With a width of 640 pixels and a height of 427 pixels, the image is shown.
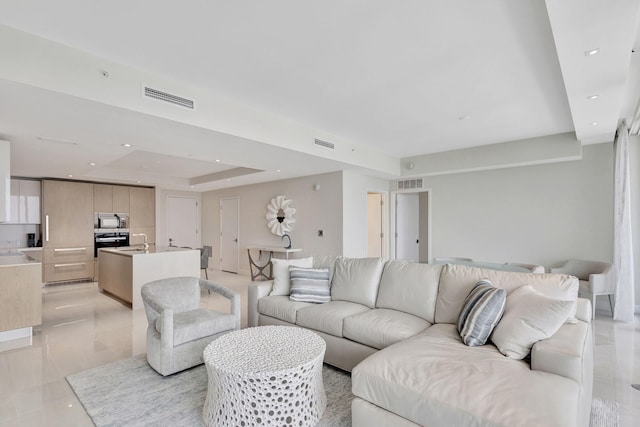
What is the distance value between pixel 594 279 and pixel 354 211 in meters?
3.69

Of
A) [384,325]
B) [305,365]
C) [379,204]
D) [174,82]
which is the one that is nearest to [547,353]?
[384,325]

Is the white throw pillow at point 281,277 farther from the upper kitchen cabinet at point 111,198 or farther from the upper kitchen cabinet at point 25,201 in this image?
the upper kitchen cabinet at point 25,201

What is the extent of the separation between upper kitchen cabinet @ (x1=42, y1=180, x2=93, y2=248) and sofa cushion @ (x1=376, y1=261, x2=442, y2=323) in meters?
7.12

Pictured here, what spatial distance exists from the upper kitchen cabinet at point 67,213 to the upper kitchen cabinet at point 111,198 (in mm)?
122

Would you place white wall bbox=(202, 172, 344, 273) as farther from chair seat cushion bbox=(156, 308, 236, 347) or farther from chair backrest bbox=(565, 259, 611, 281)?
chair backrest bbox=(565, 259, 611, 281)

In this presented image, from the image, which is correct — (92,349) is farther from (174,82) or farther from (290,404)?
(174,82)

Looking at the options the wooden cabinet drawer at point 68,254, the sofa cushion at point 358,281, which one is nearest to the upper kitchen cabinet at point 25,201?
the wooden cabinet drawer at point 68,254

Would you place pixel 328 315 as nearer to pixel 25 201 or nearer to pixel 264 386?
pixel 264 386

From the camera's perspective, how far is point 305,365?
6.36 ft

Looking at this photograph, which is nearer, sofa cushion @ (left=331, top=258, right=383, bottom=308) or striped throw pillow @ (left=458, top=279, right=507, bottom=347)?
striped throw pillow @ (left=458, top=279, right=507, bottom=347)

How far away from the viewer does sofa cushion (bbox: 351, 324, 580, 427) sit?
1.40 meters

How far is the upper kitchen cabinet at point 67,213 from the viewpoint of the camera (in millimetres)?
6676

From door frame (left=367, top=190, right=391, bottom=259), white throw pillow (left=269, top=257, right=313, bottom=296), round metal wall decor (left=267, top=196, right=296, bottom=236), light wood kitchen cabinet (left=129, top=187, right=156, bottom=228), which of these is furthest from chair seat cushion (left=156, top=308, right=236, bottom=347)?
light wood kitchen cabinet (left=129, top=187, right=156, bottom=228)

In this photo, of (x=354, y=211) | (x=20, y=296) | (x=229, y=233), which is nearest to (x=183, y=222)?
(x=229, y=233)
